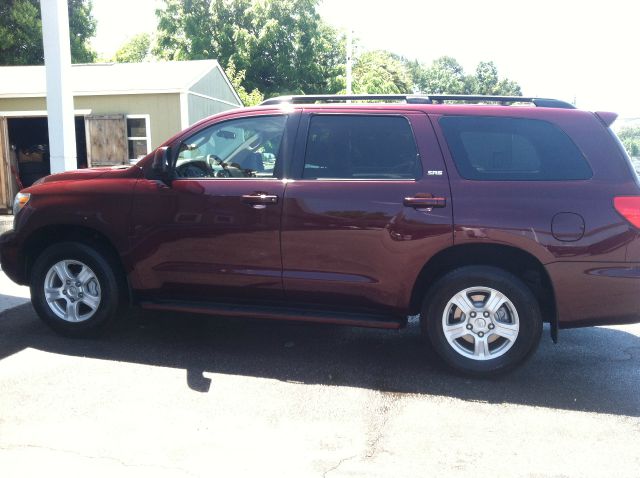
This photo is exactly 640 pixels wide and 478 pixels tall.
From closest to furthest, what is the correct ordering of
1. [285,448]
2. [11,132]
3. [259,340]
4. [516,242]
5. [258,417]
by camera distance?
1. [285,448]
2. [258,417]
3. [516,242]
4. [259,340]
5. [11,132]

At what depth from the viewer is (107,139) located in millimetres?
15273

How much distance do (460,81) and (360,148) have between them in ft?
327

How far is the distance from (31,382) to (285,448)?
78.6 inches

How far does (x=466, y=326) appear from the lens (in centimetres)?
438

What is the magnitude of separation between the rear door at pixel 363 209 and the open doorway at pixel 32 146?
1321 centimetres

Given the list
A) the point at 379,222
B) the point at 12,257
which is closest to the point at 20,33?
the point at 12,257

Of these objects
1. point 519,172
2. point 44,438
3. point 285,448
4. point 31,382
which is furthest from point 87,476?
point 519,172

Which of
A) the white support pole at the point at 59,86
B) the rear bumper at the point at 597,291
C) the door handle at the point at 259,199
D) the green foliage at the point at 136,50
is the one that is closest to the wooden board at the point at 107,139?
the white support pole at the point at 59,86

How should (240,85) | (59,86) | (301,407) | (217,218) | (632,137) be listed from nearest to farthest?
(301,407) < (217,218) < (59,86) < (632,137) < (240,85)

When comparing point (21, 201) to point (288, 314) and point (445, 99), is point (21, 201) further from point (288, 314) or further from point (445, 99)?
point (445, 99)

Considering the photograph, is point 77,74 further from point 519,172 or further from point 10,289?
point 519,172

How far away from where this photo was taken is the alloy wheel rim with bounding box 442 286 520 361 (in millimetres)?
4316

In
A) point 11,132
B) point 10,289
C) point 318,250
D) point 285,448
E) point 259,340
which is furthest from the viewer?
point 11,132

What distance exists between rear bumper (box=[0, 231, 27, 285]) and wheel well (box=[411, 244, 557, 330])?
3242 mm
